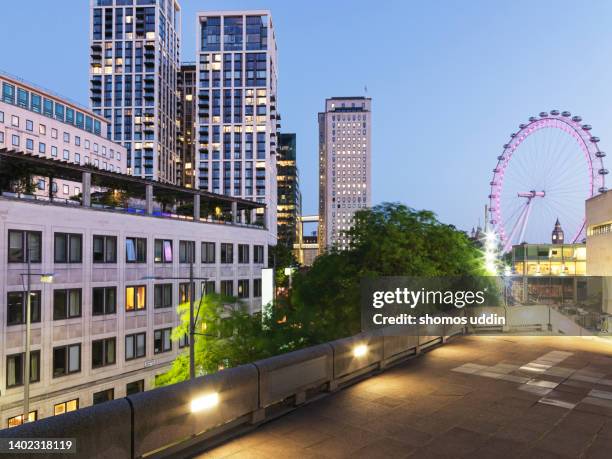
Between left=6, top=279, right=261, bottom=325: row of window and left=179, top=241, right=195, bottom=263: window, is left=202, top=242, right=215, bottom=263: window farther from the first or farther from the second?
left=6, top=279, right=261, bottom=325: row of window

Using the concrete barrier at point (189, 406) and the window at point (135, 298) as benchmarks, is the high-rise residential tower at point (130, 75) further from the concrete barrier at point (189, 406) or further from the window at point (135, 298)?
the concrete barrier at point (189, 406)

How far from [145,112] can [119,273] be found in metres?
126

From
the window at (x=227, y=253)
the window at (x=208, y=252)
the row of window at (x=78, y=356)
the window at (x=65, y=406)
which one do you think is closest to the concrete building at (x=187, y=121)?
the window at (x=227, y=253)

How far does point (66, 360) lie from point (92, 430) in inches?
1269

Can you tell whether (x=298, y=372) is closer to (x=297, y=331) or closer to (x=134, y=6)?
(x=297, y=331)

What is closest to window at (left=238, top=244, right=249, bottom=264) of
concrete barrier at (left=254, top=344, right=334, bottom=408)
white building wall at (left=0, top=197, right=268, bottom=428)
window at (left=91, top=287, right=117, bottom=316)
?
white building wall at (left=0, top=197, right=268, bottom=428)

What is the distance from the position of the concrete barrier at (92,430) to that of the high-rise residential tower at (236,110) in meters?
129

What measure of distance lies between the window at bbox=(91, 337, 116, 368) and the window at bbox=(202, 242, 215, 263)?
533 inches

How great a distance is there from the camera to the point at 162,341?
42.2 metres

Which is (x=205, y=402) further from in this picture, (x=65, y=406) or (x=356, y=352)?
(x=65, y=406)

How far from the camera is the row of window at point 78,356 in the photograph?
101ft

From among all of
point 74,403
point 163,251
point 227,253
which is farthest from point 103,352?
point 227,253

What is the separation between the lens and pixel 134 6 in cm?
14975

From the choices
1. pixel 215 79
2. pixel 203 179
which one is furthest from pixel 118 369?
pixel 215 79
